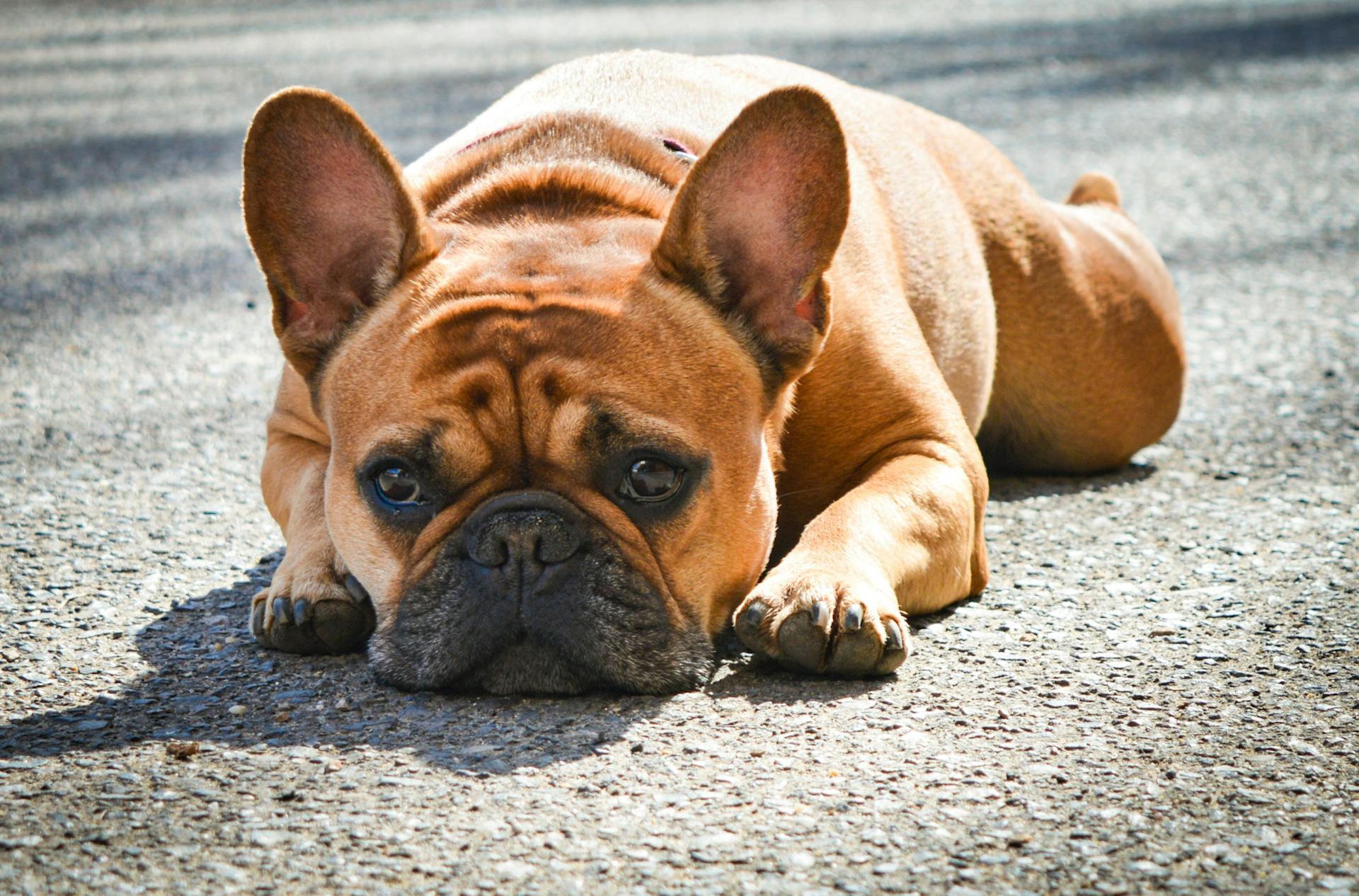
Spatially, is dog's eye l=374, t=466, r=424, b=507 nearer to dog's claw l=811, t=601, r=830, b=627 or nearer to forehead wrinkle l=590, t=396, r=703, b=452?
forehead wrinkle l=590, t=396, r=703, b=452

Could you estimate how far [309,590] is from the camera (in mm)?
3152

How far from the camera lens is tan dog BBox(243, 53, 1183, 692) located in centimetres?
284

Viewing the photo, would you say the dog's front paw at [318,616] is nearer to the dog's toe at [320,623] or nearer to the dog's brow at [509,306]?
the dog's toe at [320,623]

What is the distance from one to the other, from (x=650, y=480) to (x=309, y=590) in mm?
777

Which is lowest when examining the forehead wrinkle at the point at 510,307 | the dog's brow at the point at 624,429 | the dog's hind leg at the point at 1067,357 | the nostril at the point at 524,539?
the dog's hind leg at the point at 1067,357

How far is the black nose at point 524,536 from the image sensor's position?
2.75m

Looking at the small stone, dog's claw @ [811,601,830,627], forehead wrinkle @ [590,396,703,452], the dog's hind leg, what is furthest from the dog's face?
the dog's hind leg

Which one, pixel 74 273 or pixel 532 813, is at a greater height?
pixel 532 813

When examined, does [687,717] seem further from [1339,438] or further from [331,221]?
[1339,438]

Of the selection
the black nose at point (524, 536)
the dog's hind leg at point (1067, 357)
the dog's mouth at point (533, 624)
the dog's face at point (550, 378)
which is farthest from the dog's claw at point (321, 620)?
the dog's hind leg at point (1067, 357)

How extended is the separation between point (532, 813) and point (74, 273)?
5.22m

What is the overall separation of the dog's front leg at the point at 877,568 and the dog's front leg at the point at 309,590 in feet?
2.66

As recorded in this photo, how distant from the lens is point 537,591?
2754 millimetres

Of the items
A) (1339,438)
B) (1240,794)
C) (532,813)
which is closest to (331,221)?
(532,813)
